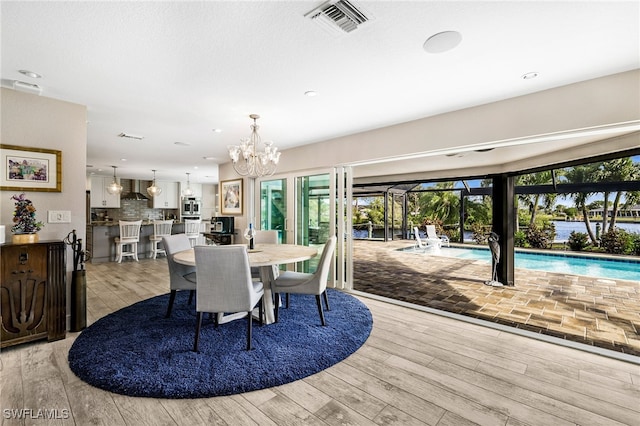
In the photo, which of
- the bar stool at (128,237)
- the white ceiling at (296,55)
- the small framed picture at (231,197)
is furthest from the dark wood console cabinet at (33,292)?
the bar stool at (128,237)

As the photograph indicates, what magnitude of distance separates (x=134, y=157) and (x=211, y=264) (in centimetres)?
507

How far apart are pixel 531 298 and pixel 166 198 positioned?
10.8 metres

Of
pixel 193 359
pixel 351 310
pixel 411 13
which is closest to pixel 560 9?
pixel 411 13

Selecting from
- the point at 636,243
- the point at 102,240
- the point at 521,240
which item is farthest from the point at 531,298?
the point at 102,240

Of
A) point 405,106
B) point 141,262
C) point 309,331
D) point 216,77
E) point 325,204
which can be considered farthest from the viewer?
point 141,262

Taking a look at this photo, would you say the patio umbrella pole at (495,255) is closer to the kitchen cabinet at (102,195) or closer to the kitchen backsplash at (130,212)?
the kitchen backsplash at (130,212)

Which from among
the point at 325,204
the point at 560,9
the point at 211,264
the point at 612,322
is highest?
the point at 560,9

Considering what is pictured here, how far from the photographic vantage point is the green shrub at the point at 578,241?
8.97m

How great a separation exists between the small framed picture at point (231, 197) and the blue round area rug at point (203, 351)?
3.08 meters

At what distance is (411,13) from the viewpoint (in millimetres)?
1671

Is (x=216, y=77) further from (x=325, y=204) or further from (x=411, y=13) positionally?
(x=325, y=204)

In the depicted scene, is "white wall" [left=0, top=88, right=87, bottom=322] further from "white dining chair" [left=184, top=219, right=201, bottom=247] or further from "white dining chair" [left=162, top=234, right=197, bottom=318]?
"white dining chair" [left=184, top=219, right=201, bottom=247]

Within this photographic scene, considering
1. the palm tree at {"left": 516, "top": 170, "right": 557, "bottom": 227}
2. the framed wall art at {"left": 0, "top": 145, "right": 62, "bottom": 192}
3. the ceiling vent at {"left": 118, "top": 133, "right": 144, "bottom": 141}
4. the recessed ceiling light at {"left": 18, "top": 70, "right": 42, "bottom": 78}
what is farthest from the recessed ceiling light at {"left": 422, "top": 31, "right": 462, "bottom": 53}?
the palm tree at {"left": 516, "top": 170, "right": 557, "bottom": 227}

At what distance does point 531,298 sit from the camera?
4219 mm
